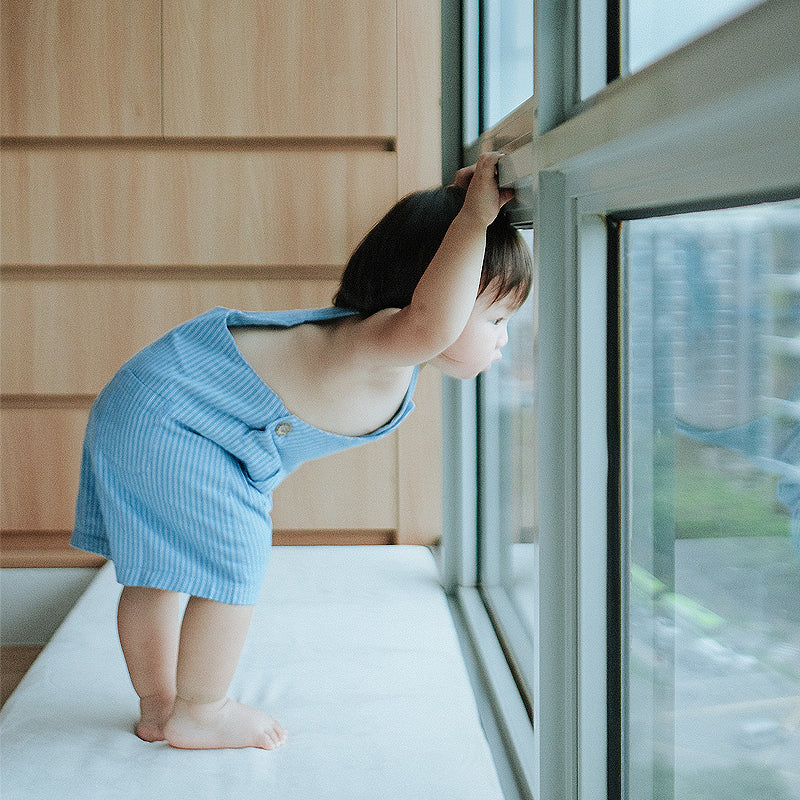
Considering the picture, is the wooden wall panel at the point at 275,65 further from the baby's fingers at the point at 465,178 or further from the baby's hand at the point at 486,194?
the baby's hand at the point at 486,194

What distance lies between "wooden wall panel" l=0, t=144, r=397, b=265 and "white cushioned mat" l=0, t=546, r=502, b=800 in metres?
0.80

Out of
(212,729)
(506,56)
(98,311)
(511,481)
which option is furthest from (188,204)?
(212,729)

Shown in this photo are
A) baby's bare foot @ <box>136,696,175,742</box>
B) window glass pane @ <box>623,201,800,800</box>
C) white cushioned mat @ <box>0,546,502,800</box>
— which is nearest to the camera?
window glass pane @ <box>623,201,800,800</box>

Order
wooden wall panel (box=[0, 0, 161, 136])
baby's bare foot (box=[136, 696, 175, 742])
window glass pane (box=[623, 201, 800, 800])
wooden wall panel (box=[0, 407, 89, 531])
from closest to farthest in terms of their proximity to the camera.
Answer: window glass pane (box=[623, 201, 800, 800]), baby's bare foot (box=[136, 696, 175, 742]), wooden wall panel (box=[0, 0, 161, 136]), wooden wall panel (box=[0, 407, 89, 531])

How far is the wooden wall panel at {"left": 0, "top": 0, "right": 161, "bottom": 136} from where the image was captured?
197cm

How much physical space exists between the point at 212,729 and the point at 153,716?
10cm

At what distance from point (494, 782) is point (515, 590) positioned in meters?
0.53

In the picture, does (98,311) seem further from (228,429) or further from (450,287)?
(450,287)

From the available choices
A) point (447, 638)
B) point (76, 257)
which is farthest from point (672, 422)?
point (76, 257)

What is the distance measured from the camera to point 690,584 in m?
0.78

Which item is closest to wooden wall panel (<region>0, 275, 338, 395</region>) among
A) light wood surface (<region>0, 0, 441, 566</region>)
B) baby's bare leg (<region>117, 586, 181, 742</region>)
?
light wood surface (<region>0, 0, 441, 566</region>)

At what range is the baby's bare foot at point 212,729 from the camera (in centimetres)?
115

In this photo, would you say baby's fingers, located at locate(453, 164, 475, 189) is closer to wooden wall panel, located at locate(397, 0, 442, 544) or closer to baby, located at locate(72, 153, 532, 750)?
baby, located at locate(72, 153, 532, 750)

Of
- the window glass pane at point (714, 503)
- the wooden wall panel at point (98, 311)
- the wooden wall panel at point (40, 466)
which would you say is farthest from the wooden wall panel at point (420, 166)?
the window glass pane at point (714, 503)
